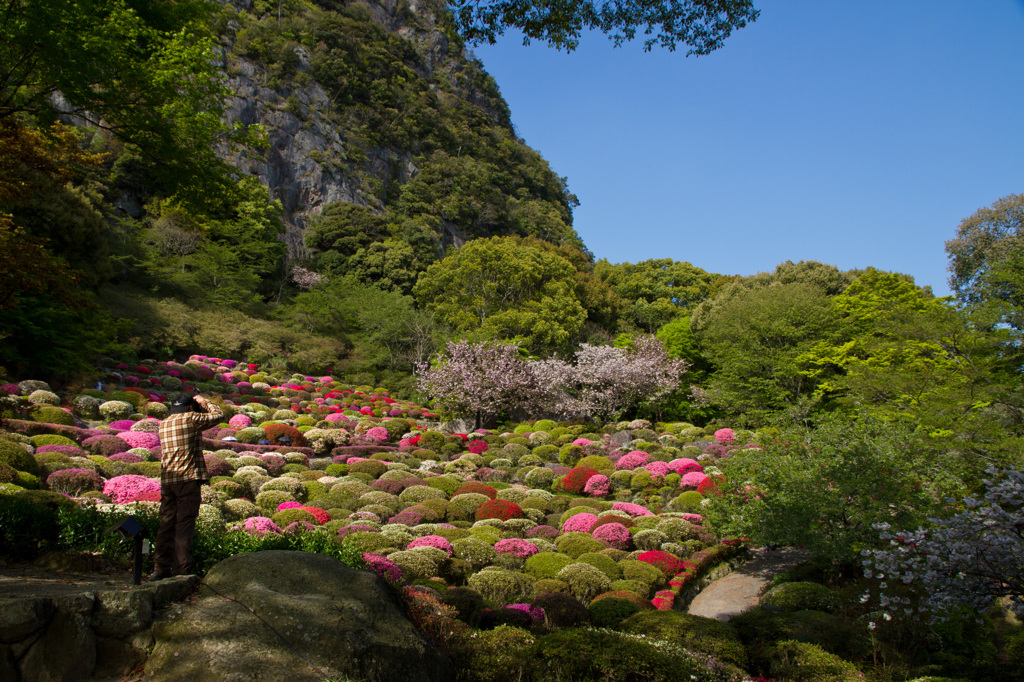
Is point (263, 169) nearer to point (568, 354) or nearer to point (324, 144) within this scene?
point (324, 144)

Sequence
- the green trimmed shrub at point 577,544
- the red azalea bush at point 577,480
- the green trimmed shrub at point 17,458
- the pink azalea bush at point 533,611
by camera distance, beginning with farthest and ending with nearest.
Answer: the red azalea bush at point 577,480, the green trimmed shrub at point 577,544, the green trimmed shrub at point 17,458, the pink azalea bush at point 533,611

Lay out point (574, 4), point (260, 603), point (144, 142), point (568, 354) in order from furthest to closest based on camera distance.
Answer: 1. point (568, 354)
2. point (144, 142)
3. point (574, 4)
4. point (260, 603)

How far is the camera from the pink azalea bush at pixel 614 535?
12359 millimetres

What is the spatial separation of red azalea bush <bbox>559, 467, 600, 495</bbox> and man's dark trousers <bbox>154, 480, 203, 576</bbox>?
45.6 feet

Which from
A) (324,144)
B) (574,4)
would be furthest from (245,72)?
(574,4)

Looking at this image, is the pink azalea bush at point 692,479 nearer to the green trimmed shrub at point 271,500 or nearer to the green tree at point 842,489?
the green tree at point 842,489

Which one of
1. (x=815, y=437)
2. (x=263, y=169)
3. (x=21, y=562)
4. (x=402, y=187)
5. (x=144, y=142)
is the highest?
(x=402, y=187)

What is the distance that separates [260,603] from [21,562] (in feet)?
11.9

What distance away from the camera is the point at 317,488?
1398cm

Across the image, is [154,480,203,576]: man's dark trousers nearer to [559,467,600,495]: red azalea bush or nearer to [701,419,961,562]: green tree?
[701,419,961,562]: green tree

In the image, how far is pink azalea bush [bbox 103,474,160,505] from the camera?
10.1 metres

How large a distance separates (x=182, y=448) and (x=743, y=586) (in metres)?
10.5

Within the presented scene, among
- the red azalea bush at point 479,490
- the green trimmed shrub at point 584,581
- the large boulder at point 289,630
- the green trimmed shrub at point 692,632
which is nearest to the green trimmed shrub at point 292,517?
the red azalea bush at point 479,490

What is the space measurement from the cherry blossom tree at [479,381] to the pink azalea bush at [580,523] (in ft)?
42.9
